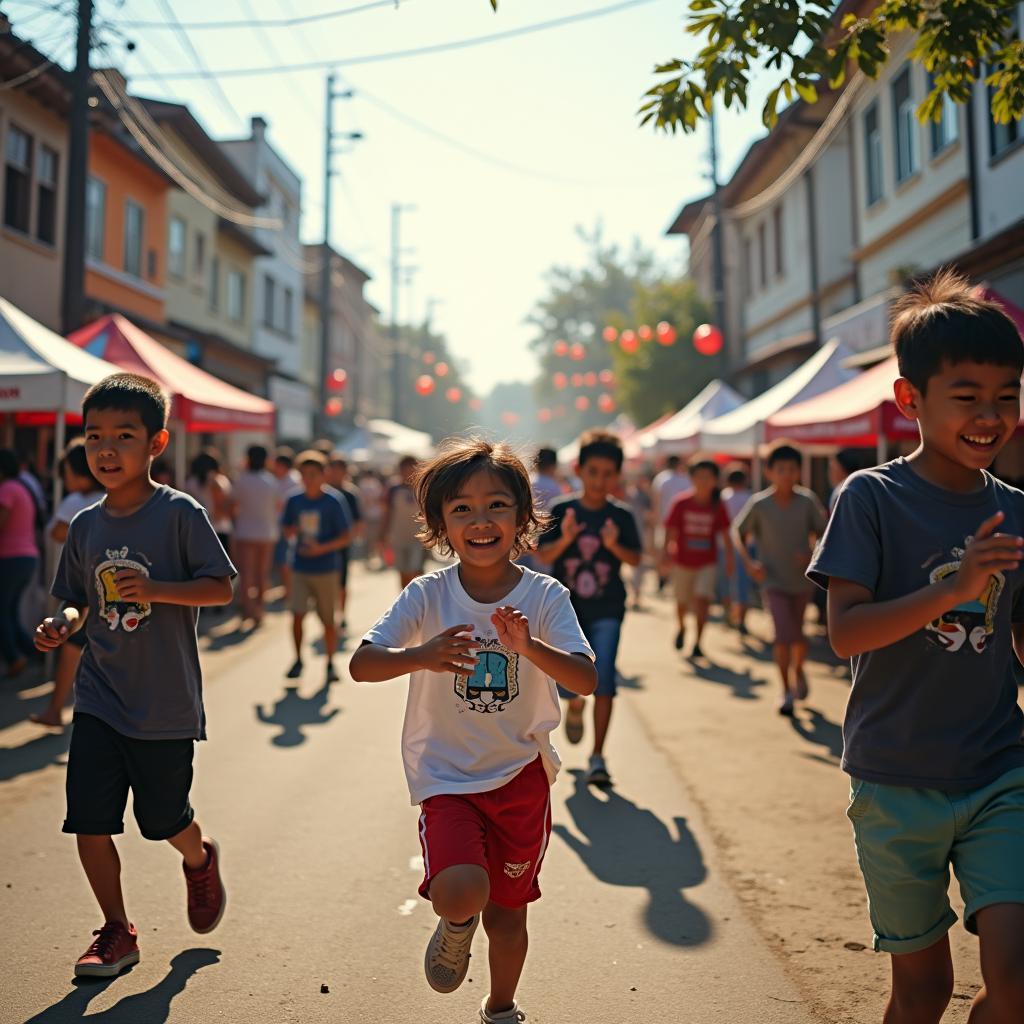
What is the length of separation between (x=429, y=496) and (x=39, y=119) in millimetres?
17578

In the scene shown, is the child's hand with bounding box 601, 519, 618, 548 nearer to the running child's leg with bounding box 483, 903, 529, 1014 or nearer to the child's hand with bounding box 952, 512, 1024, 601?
the running child's leg with bounding box 483, 903, 529, 1014

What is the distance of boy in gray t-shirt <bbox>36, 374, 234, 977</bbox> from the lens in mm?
3904

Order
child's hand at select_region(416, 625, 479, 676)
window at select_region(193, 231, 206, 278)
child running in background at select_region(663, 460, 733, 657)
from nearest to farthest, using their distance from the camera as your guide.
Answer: child's hand at select_region(416, 625, 479, 676), child running in background at select_region(663, 460, 733, 657), window at select_region(193, 231, 206, 278)

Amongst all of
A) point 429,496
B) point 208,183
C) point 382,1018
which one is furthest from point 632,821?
point 208,183

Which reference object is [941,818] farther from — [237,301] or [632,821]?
[237,301]

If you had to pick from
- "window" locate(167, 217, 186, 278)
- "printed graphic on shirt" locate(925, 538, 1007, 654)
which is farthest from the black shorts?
"window" locate(167, 217, 186, 278)

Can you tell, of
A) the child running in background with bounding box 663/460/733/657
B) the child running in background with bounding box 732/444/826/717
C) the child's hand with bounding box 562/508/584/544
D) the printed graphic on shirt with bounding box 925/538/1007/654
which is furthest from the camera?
the child running in background with bounding box 663/460/733/657

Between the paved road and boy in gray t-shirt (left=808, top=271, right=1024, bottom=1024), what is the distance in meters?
1.06

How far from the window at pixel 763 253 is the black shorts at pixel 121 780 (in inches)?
1099

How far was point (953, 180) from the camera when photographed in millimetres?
16406

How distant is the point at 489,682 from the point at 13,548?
7492 mm

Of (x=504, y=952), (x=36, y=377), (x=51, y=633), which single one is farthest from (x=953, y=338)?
(x=36, y=377)

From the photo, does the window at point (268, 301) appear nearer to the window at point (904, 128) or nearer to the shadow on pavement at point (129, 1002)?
the window at point (904, 128)

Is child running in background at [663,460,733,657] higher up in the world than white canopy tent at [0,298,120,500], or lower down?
lower down
